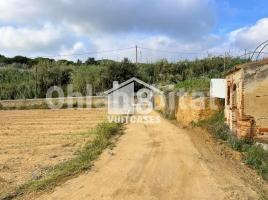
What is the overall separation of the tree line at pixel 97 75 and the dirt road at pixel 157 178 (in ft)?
68.0

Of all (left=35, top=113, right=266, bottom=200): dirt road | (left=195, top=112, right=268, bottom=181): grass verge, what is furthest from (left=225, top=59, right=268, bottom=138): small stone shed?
(left=35, top=113, right=266, bottom=200): dirt road

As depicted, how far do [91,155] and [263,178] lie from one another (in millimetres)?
4238

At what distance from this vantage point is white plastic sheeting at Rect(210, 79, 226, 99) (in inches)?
588

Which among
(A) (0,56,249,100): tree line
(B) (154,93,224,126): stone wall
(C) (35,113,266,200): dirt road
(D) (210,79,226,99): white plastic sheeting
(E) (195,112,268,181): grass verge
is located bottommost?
(C) (35,113,266,200): dirt road

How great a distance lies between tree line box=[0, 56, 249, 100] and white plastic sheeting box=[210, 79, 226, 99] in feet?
50.8

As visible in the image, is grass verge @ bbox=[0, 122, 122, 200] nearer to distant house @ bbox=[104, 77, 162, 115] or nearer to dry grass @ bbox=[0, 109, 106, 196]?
dry grass @ bbox=[0, 109, 106, 196]

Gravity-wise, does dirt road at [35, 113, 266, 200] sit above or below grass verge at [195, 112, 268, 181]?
below

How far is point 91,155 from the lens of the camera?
10.3 m

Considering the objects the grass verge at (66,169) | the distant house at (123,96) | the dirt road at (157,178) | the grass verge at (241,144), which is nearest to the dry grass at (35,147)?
the grass verge at (66,169)

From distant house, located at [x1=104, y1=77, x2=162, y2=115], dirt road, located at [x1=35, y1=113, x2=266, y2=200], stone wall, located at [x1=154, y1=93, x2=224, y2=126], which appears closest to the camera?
dirt road, located at [x1=35, y1=113, x2=266, y2=200]

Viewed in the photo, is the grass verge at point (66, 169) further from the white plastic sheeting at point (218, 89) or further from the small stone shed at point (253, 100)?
the white plastic sheeting at point (218, 89)

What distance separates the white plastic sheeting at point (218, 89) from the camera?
1495cm

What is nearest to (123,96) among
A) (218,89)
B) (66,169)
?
(218,89)

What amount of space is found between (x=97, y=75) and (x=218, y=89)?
2088 cm
